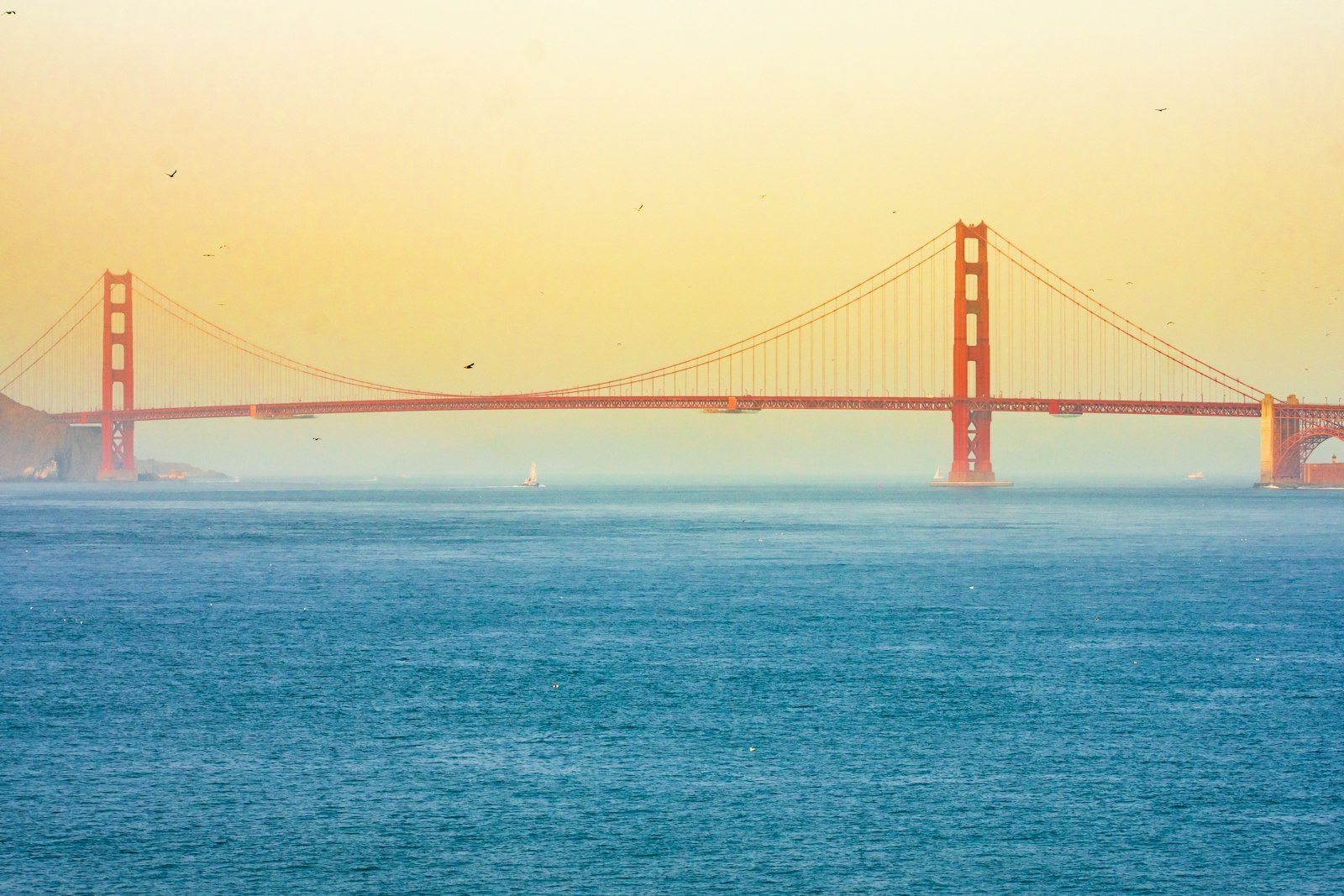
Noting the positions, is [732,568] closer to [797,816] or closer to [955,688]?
[955,688]

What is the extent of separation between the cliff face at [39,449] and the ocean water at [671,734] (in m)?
136

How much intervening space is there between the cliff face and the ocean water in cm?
13560

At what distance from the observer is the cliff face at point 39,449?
16562 centimetres

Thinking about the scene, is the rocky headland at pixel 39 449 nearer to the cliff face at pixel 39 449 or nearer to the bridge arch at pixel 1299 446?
the cliff face at pixel 39 449

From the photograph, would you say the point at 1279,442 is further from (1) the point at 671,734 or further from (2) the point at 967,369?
(1) the point at 671,734

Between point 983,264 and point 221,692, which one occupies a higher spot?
point 983,264

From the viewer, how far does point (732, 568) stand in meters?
43.7

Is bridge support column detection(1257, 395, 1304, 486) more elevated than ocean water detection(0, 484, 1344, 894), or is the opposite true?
bridge support column detection(1257, 395, 1304, 486)

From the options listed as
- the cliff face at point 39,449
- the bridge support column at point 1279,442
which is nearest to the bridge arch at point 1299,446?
the bridge support column at point 1279,442

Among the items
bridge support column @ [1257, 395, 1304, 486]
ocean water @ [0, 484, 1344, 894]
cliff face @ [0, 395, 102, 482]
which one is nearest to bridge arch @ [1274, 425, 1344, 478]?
bridge support column @ [1257, 395, 1304, 486]

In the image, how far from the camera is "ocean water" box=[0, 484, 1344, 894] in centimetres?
1198

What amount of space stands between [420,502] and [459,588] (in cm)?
8081

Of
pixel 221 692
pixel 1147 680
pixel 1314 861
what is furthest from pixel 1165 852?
pixel 221 692

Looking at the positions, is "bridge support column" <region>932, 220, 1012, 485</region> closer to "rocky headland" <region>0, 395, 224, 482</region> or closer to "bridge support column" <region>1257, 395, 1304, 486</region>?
"bridge support column" <region>1257, 395, 1304, 486</region>
